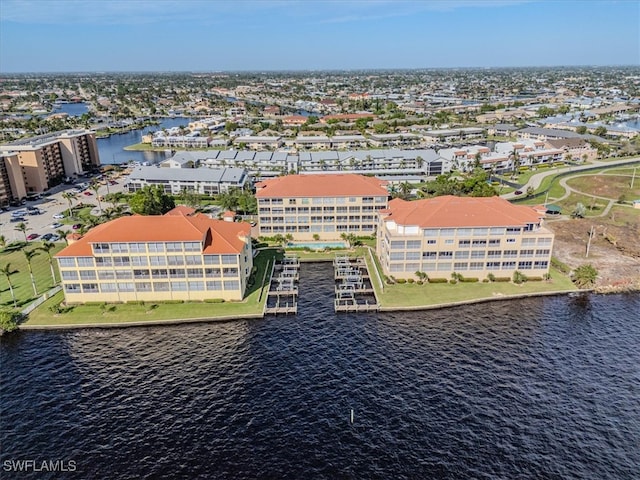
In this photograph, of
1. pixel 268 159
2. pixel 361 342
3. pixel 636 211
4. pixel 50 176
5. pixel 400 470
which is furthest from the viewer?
pixel 268 159

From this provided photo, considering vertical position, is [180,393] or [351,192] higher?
[351,192]

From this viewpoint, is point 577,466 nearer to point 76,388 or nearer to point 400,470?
point 400,470

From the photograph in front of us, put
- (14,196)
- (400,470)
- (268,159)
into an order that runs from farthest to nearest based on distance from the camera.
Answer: (268,159), (14,196), (400,470)

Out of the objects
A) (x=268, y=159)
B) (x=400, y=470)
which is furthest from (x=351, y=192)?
(x=268, y=159)

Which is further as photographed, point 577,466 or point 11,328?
point 11,328

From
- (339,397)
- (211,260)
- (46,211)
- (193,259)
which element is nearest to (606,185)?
(339,397)

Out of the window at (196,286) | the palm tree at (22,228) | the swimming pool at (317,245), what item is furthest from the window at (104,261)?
the palm tree at (22,228)

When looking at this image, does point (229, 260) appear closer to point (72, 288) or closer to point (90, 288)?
point (90, 288)
